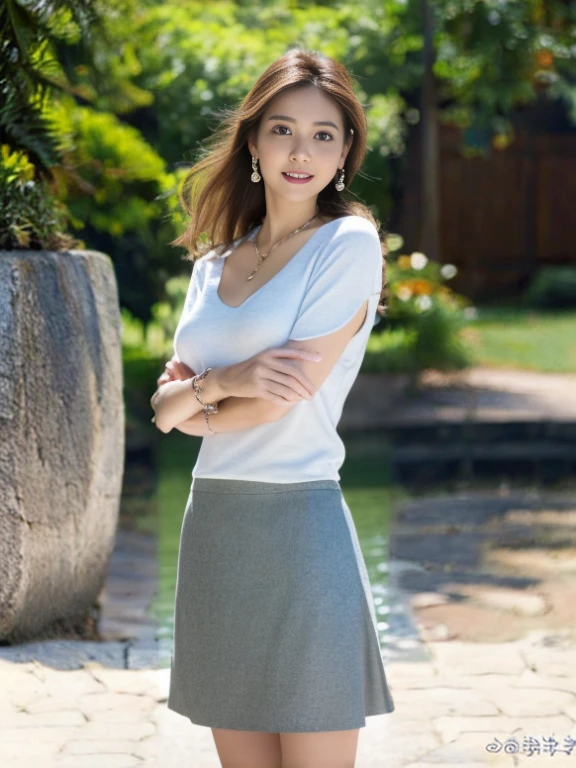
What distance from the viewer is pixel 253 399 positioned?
2482 millimetres

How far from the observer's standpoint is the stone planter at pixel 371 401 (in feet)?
34.1

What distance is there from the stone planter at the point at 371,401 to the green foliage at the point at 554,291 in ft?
24.2

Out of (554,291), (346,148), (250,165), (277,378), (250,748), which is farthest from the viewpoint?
(554,291)

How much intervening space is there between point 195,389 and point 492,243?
680 inches

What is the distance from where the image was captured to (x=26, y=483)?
4371 millimetres

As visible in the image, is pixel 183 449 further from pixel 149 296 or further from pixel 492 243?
pixel 492 243

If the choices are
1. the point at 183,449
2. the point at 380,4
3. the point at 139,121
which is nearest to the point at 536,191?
the point at 380,4

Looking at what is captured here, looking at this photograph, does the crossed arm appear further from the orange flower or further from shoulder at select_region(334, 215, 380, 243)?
the orange flower

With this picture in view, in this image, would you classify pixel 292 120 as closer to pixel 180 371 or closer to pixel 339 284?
pixel 339 284

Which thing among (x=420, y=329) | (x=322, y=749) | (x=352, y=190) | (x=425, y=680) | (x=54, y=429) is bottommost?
(x=425, y=680)

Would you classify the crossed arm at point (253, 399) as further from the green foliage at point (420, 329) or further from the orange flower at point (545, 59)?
the orange flower at point (545, 59)

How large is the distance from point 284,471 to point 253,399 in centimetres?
15

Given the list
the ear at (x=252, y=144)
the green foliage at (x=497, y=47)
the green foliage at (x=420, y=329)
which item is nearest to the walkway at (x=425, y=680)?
the ear at (x=252, y=144)

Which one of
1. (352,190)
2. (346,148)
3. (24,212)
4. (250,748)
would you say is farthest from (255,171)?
(352,190)
